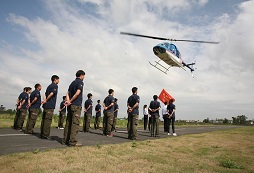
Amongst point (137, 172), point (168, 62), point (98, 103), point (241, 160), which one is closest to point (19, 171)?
point (137, 172)

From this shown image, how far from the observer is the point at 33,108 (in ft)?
34.4

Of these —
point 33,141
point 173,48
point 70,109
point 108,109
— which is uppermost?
point 173,48

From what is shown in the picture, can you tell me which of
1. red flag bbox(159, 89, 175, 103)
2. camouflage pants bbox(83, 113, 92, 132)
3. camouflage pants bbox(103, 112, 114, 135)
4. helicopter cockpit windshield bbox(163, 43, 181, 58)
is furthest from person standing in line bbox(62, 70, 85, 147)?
helicopter cockpit windshield bbox(163, 43, 181, 58)

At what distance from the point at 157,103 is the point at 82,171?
8758 mm

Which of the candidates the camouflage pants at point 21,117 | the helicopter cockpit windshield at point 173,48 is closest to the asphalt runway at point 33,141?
the camouflage pants at point 21,117

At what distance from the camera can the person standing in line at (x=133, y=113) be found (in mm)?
10492

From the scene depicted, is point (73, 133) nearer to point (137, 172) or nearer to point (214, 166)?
point (137, 172)

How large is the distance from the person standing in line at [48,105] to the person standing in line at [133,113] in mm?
3496

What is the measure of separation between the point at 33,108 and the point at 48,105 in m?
1.81

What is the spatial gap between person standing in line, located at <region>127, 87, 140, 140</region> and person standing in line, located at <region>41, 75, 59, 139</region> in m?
3.50

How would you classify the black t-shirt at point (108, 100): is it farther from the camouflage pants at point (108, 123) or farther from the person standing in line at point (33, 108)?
the person standing in line at point (33, 108)


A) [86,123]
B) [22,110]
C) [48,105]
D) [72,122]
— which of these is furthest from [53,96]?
[86,123]

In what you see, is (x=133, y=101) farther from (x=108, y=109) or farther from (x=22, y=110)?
(x=22, y=110)

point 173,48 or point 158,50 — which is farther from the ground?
point 173,48
